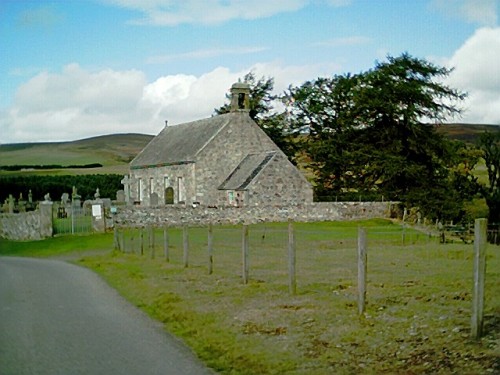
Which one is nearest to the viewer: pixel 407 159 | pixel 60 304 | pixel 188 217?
pixel 60 304

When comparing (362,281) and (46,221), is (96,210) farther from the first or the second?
(362,281)

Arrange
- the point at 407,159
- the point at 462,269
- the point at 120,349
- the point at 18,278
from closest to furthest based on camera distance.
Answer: the point at 120,349 < the point at 462,269 < the point at 18,278 < the point at 407,159

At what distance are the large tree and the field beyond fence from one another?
36.3m

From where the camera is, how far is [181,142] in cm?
6488

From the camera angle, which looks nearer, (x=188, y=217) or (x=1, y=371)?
(x=1, y=371)

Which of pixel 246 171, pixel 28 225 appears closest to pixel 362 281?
pixel 28 225

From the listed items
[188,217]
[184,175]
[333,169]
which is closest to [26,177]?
[184,175]

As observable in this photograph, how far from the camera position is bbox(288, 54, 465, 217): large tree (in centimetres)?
6175

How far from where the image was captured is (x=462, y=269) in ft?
64.6

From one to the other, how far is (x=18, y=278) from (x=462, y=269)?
12862 millimetres

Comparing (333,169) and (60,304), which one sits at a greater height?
(333,169)

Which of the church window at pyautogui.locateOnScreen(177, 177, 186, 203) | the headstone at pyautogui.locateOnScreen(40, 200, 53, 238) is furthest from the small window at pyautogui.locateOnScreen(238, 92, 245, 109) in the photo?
the headstone at pyautogui.locateOnScreen(40, 200, 53, 238)

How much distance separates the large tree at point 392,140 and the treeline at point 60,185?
21.8 metres

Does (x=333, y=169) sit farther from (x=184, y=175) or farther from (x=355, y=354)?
(x=355, y=354)
